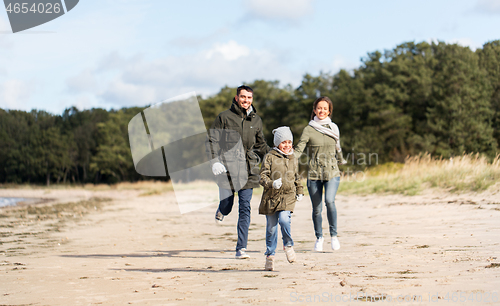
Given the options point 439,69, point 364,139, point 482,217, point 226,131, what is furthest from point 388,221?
point 439,69

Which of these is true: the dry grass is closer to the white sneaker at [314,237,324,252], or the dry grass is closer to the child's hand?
the white sneaker at [314,237,324,252]

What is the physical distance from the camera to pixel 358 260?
5688mm

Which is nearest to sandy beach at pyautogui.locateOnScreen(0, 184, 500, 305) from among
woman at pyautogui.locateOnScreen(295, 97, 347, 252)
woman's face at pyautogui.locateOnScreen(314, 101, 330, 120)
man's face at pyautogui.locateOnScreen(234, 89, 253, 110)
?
woman at pyautogui.locateOnScreen(295, 97, 347, 252)

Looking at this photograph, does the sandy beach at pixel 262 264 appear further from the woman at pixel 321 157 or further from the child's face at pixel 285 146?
the child's face at pixel 285 146

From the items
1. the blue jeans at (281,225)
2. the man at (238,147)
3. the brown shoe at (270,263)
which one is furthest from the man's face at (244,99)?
the brown shoe at (270,263)

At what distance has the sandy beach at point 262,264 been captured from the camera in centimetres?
415

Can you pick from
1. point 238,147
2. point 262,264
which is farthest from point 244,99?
point 262,264

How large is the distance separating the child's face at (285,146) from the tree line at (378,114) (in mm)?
39397

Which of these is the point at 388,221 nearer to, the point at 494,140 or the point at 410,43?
the point at 494,140

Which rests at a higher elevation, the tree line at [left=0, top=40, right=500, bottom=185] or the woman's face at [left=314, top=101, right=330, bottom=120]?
the tree line at [left=0, top=40, right=500, bottom=185]

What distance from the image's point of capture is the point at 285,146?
552cm

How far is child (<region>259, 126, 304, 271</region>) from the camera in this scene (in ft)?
17.8

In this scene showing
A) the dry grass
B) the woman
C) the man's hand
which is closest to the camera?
the man's hand

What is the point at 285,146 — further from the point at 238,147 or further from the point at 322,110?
the point at 322,110
